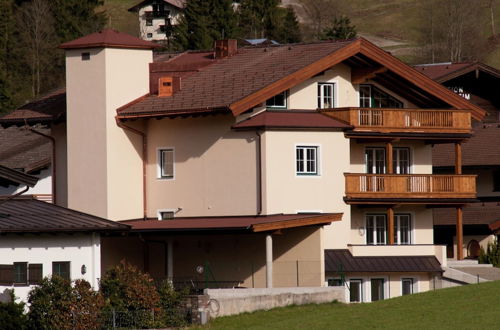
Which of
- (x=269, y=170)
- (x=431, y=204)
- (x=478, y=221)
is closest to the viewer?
(x=269, y=170)

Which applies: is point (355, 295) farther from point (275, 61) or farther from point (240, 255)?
point (275, 61)

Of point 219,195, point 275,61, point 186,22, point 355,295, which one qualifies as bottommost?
point 355,295

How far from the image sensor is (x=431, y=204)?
62.7 meters

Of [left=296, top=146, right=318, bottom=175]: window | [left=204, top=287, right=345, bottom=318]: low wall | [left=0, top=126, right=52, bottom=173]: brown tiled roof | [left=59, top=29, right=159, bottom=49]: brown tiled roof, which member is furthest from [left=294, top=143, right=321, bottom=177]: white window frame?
[left=0, top=126, right=52, bottom=173]: brown tiled roof

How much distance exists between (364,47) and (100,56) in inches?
379

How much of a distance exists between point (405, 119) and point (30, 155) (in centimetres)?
1592

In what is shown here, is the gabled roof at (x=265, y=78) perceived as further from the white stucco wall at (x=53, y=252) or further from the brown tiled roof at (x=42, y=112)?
the white stucco wall at (x=53, y=252)

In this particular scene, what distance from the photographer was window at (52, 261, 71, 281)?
50156 millimetres

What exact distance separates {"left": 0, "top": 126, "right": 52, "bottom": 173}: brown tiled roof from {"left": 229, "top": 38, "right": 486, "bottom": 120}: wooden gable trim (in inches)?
440

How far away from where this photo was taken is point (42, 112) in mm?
62531

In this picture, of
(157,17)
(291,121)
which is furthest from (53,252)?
(157,17)

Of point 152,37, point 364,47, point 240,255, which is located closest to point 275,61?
point 364,47

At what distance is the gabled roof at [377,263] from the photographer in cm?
5922

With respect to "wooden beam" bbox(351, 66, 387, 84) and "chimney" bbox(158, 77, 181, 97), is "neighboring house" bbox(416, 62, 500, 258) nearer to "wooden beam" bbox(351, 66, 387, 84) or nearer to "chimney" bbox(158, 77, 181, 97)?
"wooden beam" bbox(351, 66, 387, 84)
